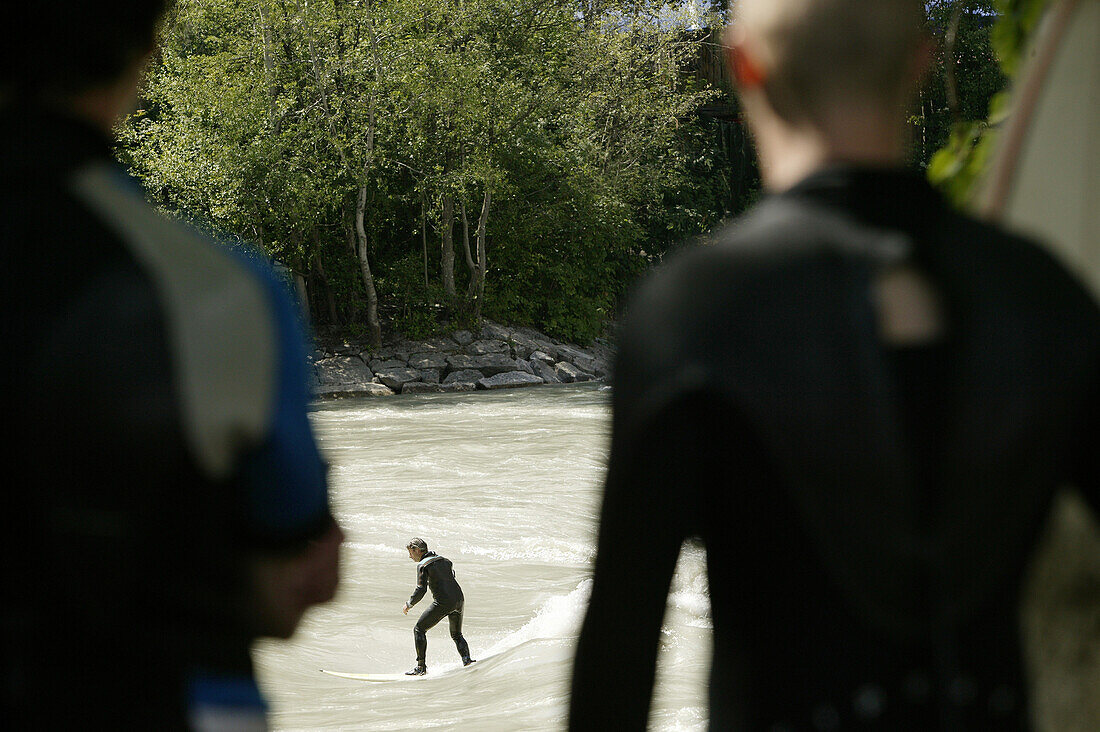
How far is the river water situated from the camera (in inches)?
351

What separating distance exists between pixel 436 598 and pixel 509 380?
708 inches

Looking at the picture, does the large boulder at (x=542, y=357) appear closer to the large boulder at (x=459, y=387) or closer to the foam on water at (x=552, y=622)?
the large boulder at (x=459, y=387)

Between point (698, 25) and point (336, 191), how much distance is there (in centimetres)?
1325

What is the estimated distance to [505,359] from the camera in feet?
96.6

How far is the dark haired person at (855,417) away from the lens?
107 cm

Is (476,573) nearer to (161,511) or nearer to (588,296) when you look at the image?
(161,511)

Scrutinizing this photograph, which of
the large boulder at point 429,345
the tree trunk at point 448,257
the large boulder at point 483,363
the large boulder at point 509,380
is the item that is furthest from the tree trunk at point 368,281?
the large boulder at point 509,380

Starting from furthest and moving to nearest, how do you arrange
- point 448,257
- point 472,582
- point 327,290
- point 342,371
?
point 327,290 → point 448,257 → point 342,371 → point 472,582

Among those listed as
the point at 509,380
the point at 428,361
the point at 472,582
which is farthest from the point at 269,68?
the point at 472,582

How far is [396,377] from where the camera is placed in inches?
1105

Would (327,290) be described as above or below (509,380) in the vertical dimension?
above

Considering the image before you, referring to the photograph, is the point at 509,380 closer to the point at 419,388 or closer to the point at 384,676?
the point at 419,388

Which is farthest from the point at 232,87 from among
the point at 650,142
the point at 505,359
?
the point at 650,142

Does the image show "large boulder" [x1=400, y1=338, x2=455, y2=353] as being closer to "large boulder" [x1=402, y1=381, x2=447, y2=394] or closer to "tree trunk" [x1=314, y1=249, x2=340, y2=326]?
"large boulder" [x1=402, y1=381, x2=447, y2=394]
